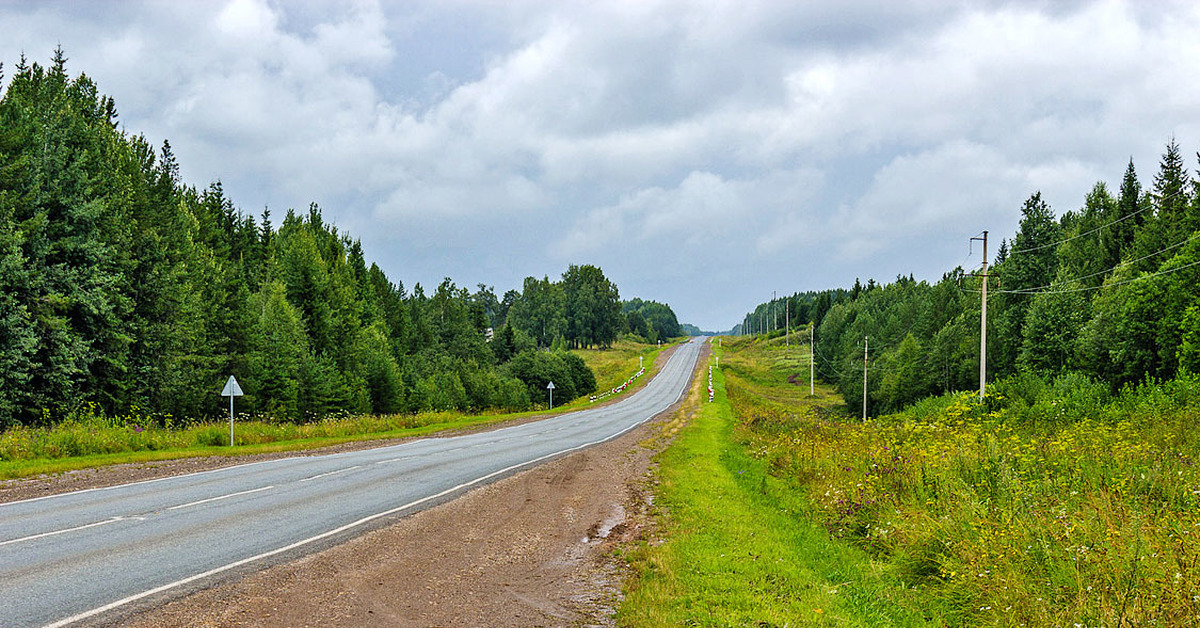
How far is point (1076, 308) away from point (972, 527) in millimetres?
54283

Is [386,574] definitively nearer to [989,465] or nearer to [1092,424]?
[989,465]

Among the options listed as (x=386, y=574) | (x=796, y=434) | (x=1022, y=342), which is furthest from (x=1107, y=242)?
(x=386, y=574)

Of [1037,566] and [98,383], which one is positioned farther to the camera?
[98,383]

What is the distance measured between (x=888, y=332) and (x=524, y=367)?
55085 mm

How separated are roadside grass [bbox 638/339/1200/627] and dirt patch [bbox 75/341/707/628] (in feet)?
2.86

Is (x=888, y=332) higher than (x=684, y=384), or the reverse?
(x=888, y=332)

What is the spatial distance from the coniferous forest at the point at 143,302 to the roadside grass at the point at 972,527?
20.7 metres

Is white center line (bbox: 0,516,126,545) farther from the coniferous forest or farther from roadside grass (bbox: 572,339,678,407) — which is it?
roadside grass (bbox: 572,339,678,407)

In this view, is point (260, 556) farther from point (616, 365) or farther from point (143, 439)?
point (616, 365)

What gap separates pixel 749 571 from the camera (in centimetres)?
829

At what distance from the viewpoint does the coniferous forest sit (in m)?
22.0

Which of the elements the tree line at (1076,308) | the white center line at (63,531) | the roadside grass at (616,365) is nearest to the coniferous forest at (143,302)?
the white center line at (63,531)

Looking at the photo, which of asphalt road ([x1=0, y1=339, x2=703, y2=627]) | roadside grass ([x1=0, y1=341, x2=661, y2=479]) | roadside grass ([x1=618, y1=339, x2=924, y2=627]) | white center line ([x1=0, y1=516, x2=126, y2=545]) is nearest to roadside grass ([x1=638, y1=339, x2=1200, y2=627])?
roadside grass ([x1=618, y1=339, x2=924, y2=627])

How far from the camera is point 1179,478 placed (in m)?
9.00
